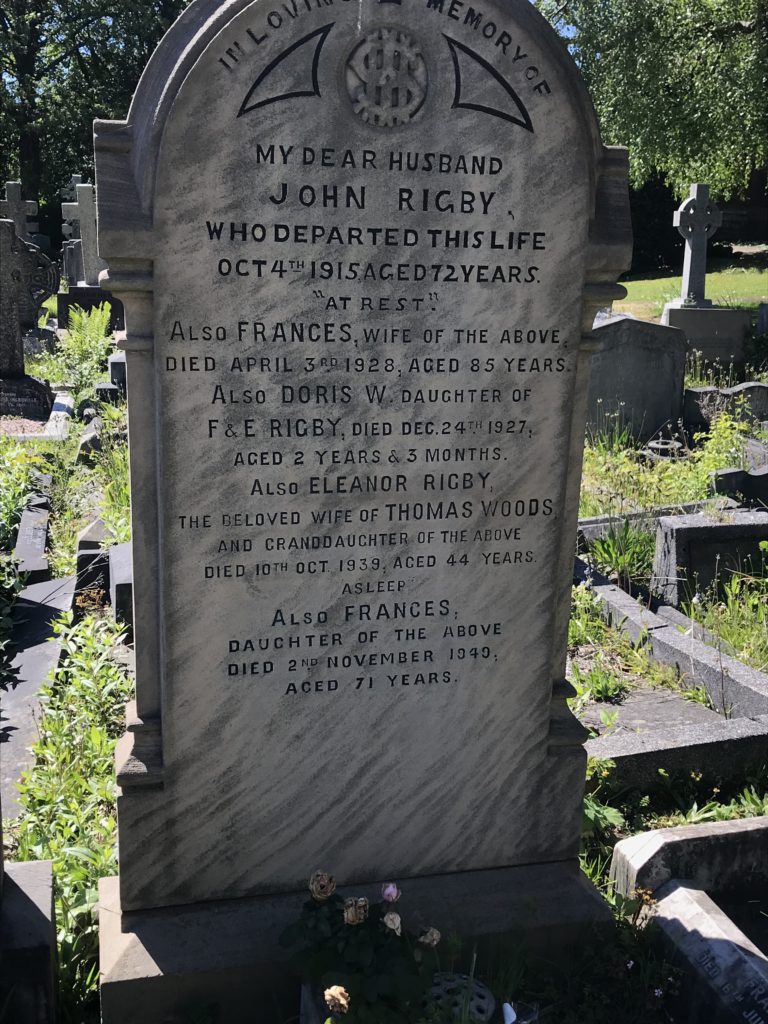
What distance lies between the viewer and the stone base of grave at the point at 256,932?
273 centimetres

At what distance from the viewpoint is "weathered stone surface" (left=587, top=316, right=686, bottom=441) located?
10.3 metres

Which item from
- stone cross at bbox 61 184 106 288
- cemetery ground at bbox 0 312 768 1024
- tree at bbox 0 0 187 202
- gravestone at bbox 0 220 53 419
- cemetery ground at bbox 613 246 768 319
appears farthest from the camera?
tree at bbox 0 0 187 202

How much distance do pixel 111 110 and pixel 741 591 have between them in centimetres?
3715

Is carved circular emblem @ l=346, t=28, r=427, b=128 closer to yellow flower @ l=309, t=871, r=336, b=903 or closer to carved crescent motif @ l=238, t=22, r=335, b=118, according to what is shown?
carved crescent motif @ l=238, t=22, r=335, b=118

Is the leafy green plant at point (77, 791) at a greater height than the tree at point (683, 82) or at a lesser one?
lesser

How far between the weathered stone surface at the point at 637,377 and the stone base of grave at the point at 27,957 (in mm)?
8168

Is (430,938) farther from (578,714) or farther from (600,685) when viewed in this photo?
(600,685)

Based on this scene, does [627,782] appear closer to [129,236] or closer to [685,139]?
[129,236]

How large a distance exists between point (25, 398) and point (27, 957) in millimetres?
9670

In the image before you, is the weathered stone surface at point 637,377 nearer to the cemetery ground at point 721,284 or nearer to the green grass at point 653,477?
the green grass at point 653,477

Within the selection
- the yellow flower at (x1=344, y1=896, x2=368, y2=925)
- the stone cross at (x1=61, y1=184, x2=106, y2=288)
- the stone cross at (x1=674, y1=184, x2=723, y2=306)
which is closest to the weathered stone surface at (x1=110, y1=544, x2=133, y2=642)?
the yellow flower at (x1=344, y1=896, x2=368, y2=925)

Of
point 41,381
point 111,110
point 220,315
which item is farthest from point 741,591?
point 111,110

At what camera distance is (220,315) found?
2.61 meters

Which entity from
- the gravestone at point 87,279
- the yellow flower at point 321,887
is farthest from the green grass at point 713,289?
the yellow flower at point 321,887
